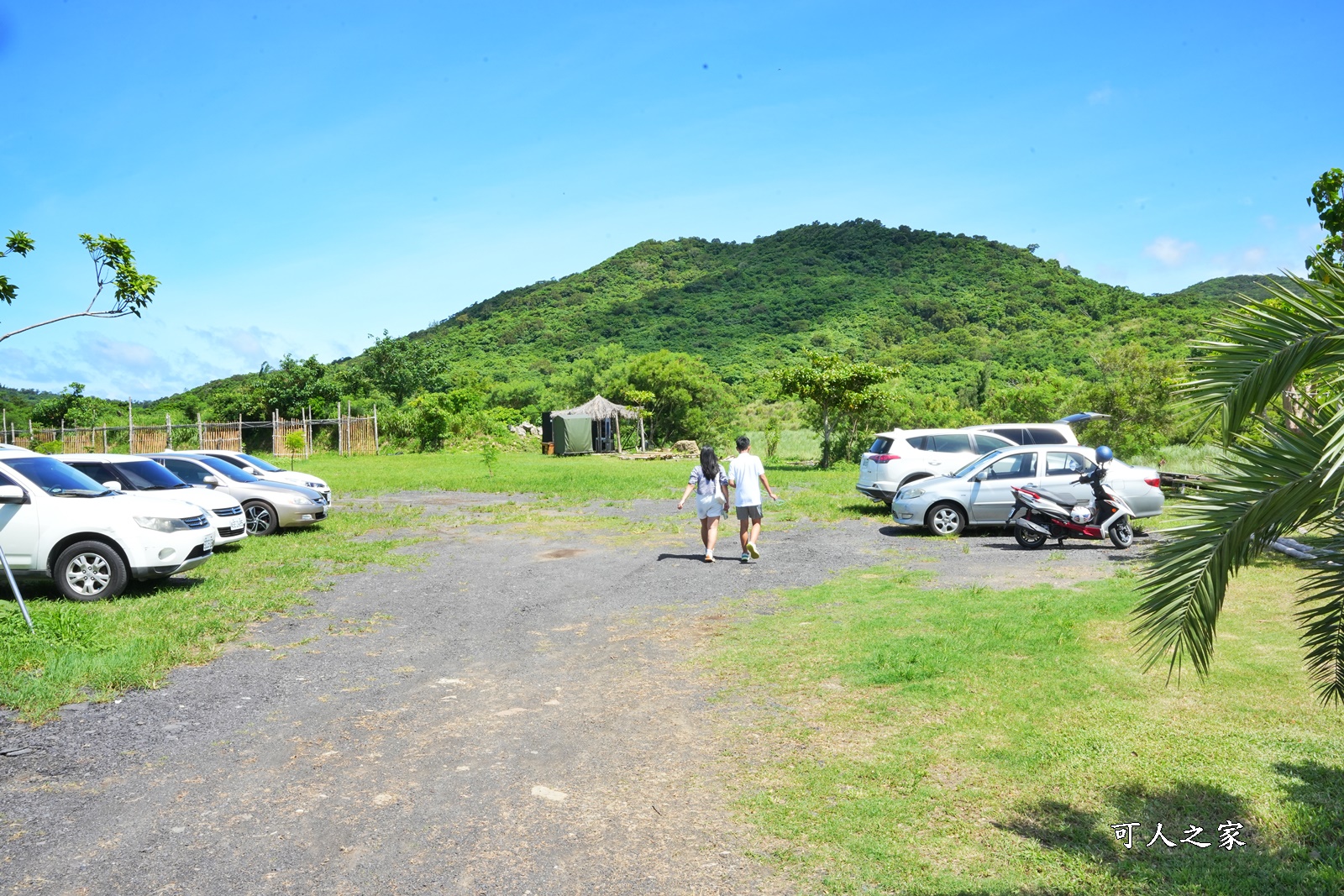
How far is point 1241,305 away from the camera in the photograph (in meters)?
3.58

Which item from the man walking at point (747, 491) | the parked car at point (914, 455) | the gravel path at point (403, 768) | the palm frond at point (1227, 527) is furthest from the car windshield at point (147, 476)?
the palm frond at point (1227, 527)

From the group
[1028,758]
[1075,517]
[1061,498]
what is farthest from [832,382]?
[1028,758]

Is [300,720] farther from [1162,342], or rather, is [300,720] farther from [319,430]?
[1162,342]

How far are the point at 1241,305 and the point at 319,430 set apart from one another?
148 feet

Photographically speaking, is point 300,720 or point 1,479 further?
point 1,479

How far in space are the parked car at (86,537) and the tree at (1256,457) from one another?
10291 millimetres

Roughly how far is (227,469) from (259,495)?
124 cm

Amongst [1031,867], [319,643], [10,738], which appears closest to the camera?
[1031,867]

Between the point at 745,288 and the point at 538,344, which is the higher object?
the point at 745,288

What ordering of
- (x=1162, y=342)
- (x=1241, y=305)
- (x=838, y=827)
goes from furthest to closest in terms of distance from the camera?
(x=1162, y=342)
(x=838, y=827)
(x=1241, y=305)

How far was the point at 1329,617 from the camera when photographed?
12.5 ft

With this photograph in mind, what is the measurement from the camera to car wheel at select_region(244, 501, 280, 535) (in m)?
16.4

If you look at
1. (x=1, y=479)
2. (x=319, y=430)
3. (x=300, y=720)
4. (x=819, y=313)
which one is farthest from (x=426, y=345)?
(x=300, y=720)

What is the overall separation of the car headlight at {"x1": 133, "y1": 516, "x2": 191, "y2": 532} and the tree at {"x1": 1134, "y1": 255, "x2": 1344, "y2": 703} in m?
10.3
